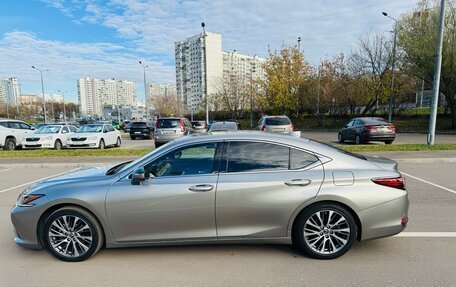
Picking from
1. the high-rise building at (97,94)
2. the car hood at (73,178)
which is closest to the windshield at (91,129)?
the car hood at (73,178)

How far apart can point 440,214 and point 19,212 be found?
6.24 metres

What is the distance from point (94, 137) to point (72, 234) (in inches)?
536

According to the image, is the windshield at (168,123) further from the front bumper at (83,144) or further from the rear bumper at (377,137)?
the rear bumper at (377,137)

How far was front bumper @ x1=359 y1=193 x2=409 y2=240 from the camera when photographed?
3.42 m

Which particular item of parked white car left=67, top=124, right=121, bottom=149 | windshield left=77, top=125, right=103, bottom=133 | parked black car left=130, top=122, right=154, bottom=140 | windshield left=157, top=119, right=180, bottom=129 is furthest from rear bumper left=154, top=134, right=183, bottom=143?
parked black car left=130, top=122, right=154, bottom=140

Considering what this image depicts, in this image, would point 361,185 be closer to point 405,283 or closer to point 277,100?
point 405,283

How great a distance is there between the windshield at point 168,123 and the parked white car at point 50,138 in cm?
537

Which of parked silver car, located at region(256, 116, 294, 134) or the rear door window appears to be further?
parked silver car, located at region(256, 116, 294, 134)

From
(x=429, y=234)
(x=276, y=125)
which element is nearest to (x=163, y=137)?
(x=276, y=125)

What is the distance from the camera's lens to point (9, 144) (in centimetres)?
1625

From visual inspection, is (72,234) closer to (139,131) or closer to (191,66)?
(139,131)

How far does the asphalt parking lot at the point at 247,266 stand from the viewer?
9.97 feet

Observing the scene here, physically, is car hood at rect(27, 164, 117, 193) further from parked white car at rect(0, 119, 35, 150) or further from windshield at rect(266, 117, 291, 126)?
parked white car at rect(0, 119, 35, 150)

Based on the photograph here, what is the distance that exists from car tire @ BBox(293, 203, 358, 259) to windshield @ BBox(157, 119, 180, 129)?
42.4 ft
